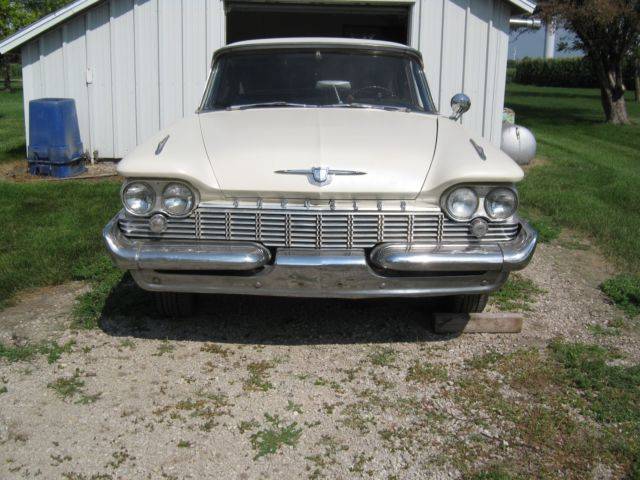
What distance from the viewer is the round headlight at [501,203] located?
3820 mm

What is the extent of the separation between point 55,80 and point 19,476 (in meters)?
8.26

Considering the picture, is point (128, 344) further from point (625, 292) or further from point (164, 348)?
point (625, 292)

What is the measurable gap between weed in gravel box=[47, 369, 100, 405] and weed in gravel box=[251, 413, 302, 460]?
2.92 ft

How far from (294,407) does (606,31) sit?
16.0 meters

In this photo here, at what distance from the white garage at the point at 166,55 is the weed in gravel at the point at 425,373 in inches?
259

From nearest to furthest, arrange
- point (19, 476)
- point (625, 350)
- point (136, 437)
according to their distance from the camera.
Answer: point (19, 476), point (136, 437), point (625, 350)

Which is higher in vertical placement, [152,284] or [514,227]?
[514,227]

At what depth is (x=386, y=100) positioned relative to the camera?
508 cm

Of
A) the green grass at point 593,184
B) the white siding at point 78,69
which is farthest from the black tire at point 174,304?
the white siding at point 78,69

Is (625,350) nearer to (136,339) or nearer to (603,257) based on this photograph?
(603,257)

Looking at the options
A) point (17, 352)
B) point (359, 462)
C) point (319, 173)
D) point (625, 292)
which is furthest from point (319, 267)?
point (625, 292)

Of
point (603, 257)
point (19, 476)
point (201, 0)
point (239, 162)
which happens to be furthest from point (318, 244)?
point (201, 0)

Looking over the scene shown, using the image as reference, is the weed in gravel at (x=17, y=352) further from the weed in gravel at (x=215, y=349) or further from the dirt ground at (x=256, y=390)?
the weed in gravel at (x=215, y=349)

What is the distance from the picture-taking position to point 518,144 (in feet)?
36.2
